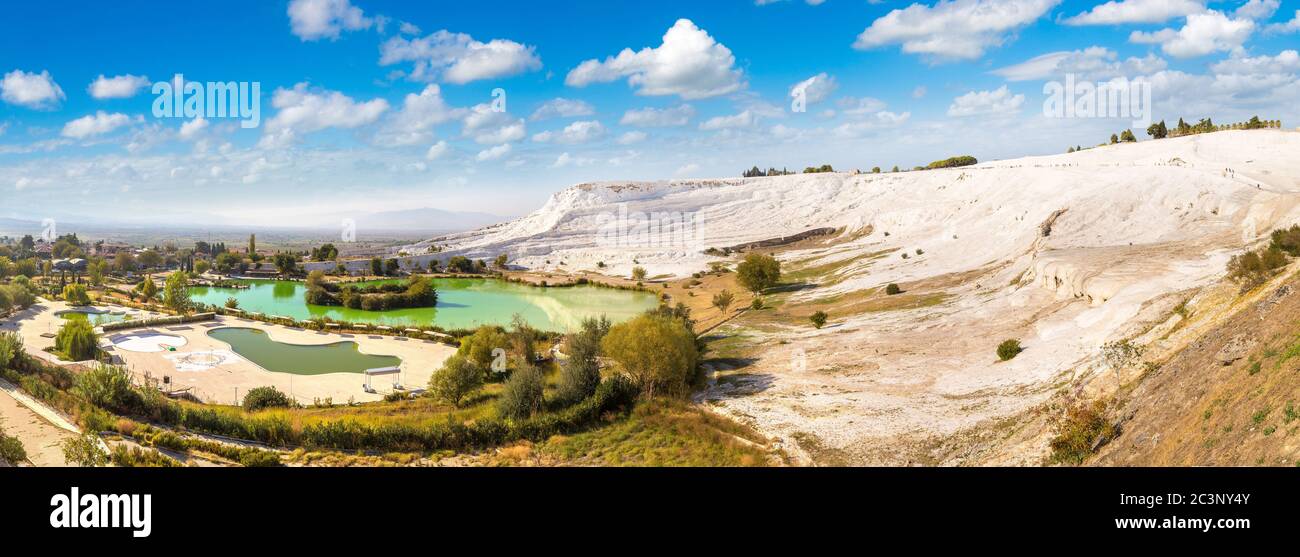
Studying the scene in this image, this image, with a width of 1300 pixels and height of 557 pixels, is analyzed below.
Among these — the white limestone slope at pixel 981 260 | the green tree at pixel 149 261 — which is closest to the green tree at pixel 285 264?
the white limestone slope at pixel 981 260

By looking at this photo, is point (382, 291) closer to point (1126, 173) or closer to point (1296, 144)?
point (1126, 173)

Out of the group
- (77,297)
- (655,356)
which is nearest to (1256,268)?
(655,356)

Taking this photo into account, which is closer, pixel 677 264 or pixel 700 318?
pixel 700 318

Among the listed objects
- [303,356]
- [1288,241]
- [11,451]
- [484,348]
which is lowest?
[303,356]

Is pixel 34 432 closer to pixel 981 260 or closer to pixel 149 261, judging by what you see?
pixel 981 260

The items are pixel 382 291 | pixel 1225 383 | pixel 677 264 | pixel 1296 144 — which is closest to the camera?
pixel 1225 383

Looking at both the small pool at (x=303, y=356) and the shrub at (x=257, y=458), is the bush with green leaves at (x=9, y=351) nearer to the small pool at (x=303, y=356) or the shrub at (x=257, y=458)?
the small pool at (x=303, y=356)
